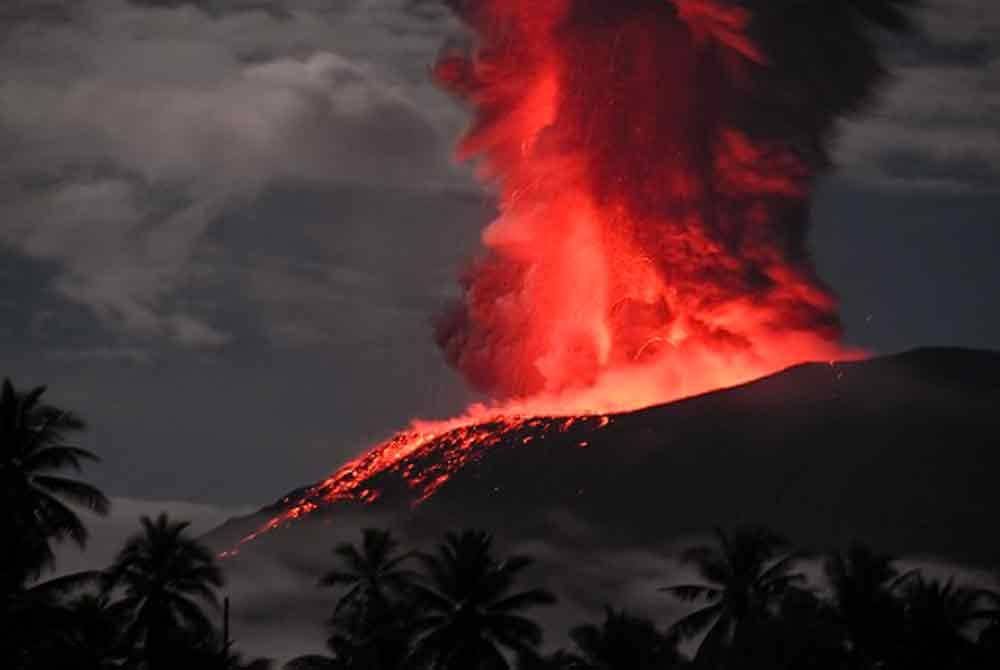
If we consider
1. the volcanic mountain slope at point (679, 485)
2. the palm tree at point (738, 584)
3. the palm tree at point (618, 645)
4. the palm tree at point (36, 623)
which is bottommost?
the palm tree at point (36, 623)

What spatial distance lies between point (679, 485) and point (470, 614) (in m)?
99.3

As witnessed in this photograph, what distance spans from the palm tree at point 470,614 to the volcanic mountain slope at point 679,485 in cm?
8003

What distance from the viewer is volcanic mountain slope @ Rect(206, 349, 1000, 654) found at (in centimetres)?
16062

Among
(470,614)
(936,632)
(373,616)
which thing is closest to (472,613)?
(470,614)

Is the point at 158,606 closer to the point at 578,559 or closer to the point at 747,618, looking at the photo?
the point at 747,618

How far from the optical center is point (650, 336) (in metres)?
176

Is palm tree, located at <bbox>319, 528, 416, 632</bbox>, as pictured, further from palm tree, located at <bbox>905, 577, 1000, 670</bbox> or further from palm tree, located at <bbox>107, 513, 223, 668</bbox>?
palm tree, located at <bbox>905, 577, 1000, 670</bbox>

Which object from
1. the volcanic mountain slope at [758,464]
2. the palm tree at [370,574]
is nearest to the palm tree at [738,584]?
the palm tree at [370,574]

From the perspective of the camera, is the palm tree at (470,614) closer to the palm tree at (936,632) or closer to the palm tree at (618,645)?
the palm tree at (618,645)

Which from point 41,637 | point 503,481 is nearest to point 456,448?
Result: point 503,481

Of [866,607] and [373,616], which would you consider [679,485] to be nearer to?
[373,616]

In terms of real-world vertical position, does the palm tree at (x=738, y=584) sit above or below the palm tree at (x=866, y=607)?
above

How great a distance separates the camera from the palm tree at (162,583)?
73562 millimetres

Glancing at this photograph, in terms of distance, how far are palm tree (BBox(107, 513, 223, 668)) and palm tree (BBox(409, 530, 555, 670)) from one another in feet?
A: 25.2
